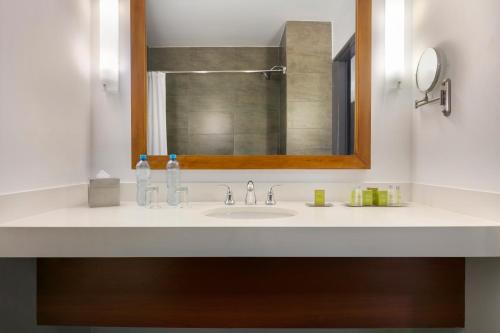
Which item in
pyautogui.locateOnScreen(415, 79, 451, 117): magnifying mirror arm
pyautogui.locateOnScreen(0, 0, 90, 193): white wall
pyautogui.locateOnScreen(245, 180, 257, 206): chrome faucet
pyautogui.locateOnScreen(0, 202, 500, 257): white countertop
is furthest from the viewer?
pyautogui.locateOnScreen(245, 180, 257, 206): chrome faucet

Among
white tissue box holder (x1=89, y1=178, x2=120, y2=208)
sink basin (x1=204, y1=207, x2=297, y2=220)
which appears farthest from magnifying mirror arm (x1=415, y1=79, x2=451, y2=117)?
white tissue box holder (x1=89, y1=178, x2=120, y2=208)

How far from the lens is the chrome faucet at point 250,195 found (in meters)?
1.56

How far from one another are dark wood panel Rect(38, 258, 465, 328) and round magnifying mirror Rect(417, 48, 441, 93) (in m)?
0.72

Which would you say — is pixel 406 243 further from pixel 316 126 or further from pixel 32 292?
pixel 32 292

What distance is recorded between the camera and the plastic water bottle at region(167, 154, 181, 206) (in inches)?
60.1

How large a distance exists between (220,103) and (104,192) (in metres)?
0.67

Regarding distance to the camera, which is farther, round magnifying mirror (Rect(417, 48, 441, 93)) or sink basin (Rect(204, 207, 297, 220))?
sink basin (Rect(204, 207, 297, 220))

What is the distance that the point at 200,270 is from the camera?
3.63 ft

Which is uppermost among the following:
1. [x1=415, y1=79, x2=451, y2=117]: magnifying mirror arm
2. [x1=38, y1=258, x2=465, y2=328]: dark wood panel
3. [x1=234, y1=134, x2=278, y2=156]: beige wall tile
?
[x1=415, y1=79, x2=451, y2=117]: magnifying mirror arm

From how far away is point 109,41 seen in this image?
161 cm

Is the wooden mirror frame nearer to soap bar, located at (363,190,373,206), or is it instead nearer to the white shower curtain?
the white shower curtain

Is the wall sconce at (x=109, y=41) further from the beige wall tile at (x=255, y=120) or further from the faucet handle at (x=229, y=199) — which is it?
the faucet handle at (x=229, y=199)

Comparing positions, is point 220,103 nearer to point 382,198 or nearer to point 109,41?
point 109,41

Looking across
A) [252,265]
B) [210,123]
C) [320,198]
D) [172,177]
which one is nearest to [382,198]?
[320,198]
